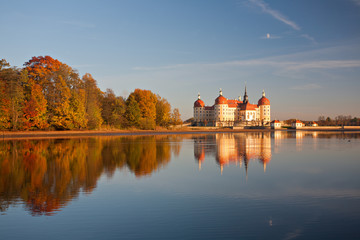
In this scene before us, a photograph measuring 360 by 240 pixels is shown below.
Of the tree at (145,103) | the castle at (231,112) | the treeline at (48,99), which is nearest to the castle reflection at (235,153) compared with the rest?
the treeline at (48,99)

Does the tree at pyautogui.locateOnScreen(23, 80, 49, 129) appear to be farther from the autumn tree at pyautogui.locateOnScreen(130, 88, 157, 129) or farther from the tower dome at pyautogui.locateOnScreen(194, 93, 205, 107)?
the tower dome at pyautogui.locateOnScreen(194, 93, 205, 107)

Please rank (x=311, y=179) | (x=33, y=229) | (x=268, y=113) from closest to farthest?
(x=33, y=229)
(x=311, y=179)
(x=268, y=113)

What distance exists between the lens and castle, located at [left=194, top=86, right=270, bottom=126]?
147 meters

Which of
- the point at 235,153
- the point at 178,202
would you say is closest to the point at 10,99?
the point at 235,153

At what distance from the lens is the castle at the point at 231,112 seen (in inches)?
5802

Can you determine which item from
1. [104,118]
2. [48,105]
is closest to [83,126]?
[48,105]

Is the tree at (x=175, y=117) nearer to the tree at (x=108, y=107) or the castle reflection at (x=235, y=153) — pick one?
the tree at (x=108, y=107)

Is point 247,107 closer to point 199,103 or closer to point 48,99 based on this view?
point 199,103

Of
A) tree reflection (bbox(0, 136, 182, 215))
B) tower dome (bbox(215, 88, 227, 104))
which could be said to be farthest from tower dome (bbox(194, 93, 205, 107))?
tree reflection (bbox(0, 136, 182, 215))

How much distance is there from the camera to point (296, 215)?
9.68m

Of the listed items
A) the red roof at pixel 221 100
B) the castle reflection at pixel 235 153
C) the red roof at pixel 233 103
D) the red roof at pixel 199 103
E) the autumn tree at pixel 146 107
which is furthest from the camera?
the red roof at pixel 199 103

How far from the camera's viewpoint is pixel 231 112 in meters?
155

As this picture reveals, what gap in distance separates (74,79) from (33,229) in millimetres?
57494

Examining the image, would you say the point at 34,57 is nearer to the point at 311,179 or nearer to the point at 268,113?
the point at 311,179
